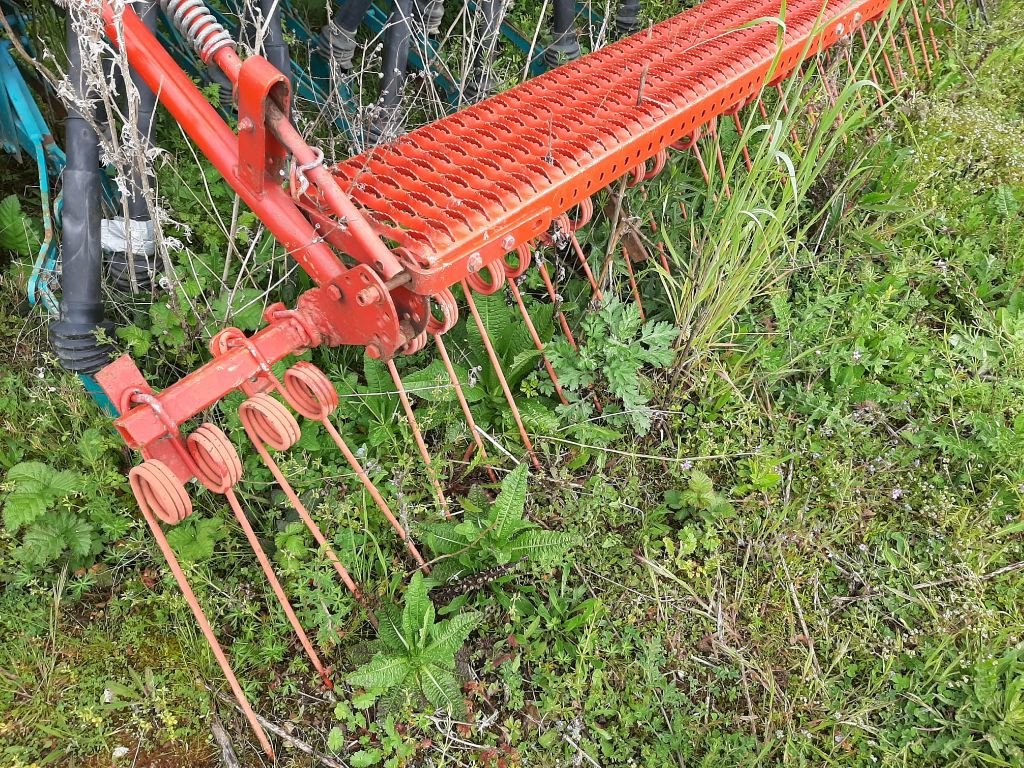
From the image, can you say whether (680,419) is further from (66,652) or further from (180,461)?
(66,652)

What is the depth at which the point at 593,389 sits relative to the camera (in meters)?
2.14

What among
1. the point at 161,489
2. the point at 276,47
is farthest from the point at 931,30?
the point at 161,489

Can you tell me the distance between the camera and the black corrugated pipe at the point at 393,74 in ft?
7.14

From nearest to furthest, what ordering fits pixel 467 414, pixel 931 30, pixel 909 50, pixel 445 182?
pixel 445 182, pixel 467 414, pixel 909 50, pixel 931 30

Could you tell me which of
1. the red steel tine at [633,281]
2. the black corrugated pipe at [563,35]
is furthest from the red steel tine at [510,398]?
the black corrugated pipe at [563,35]

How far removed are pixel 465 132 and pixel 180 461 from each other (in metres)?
1.05

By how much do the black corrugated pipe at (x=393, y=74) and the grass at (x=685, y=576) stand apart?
801 mm

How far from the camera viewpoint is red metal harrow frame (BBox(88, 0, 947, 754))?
1.25 meters

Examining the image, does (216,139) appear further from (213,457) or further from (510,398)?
(510,398)

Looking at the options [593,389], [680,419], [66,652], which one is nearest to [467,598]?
[593,389]

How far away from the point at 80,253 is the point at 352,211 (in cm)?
97

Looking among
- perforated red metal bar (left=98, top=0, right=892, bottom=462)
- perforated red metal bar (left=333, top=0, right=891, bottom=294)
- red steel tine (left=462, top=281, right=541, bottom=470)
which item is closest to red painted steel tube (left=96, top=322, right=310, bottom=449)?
perforated red metal bar (left=98, top=0, right=892, bottom=462)

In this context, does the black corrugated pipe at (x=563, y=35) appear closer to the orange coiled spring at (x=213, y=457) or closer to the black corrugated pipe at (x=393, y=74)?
the black corrugated pipe at (x=393, y=74)

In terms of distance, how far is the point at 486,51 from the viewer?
2.35 meters
